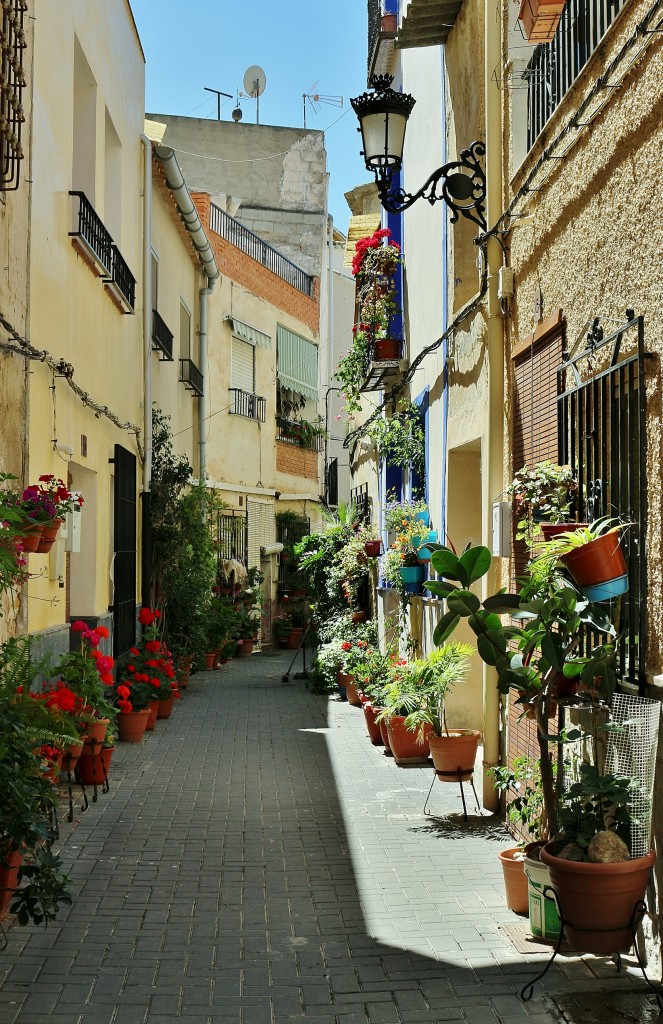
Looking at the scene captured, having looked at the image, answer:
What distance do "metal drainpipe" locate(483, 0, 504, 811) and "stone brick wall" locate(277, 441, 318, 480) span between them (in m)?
17.1

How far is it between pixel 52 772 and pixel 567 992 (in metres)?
3.26

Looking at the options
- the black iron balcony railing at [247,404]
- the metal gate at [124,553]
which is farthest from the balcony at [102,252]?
the black iron balcony railing at [247,404]

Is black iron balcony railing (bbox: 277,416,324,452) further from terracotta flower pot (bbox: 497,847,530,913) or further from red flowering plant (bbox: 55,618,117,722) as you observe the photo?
terracotta flower pot (bbox: 497,847,530,913)

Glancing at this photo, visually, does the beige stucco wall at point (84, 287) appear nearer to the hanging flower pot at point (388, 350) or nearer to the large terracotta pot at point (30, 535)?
the large terracotta pot at point (30, 535)

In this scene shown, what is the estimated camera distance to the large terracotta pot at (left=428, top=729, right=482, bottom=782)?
25.6 feet

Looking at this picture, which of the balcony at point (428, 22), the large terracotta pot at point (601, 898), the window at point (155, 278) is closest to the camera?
the large terracotta pot at point (601, 898)

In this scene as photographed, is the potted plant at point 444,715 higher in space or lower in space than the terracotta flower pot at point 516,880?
higher

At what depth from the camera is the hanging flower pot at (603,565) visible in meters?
4.53

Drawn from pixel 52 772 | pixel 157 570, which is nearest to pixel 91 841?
pixel 52 772

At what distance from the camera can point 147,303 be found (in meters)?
13.8

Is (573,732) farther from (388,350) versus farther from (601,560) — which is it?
(388,350)

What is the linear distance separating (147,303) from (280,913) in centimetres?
964

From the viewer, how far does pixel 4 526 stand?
19.1 feet

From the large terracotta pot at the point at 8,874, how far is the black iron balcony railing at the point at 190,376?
41.9 feet
